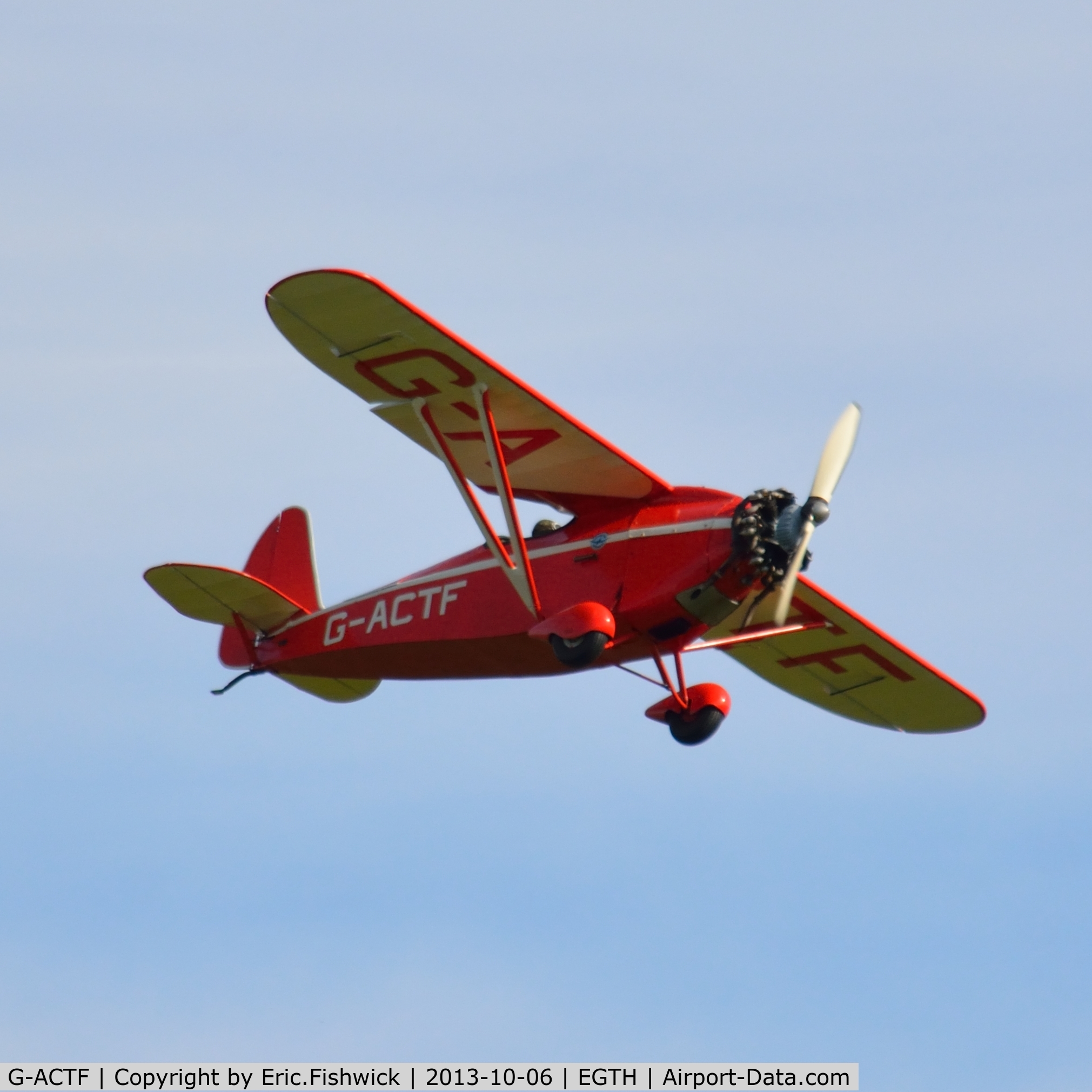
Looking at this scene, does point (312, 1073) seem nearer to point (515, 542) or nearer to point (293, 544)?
point (515, 542)

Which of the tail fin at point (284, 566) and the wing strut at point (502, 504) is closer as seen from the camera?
the wing strut at point (502, 504)

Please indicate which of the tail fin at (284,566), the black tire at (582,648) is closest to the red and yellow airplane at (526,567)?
the black tire at (582,648)

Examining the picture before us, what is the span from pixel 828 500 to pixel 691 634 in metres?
1.79

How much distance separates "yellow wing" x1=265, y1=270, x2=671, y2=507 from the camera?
16750 mm

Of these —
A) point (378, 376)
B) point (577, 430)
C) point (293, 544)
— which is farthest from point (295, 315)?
point (293, 544)

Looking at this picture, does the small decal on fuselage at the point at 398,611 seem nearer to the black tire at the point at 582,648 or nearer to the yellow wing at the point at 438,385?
the yellow wing at the point at 438,385

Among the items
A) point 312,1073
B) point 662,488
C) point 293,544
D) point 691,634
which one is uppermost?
point 293,544

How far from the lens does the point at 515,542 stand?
1786cm

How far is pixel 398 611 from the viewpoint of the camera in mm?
19531

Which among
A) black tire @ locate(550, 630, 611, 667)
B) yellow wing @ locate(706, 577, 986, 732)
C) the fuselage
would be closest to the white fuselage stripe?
the fuselage

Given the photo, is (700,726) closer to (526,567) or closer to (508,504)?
(526,567)

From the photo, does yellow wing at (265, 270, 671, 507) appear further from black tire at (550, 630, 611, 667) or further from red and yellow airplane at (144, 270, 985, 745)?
black tire at (550, 630, 611, 667)

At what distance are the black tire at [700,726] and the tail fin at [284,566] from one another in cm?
467

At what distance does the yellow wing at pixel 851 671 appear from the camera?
67.1 feet
